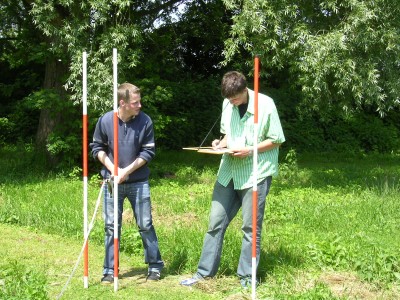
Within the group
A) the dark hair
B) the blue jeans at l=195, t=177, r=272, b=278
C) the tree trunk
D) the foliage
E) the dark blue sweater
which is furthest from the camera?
the tree trunk

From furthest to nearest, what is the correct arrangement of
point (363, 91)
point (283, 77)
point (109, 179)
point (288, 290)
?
point (283, 77) < point (363, 91) < point (109, 179) < point (288, 290)

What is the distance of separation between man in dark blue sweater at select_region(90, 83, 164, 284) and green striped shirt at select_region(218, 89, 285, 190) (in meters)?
0.80

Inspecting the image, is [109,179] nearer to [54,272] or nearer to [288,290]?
[54,272]

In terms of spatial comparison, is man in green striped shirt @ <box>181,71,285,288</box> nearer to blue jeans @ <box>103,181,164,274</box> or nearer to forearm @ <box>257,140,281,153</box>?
forearm @ <box>257,140,281,153</box>

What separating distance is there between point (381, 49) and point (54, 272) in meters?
7.95

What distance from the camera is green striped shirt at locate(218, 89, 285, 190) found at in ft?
19.7

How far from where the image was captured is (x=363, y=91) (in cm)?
1212

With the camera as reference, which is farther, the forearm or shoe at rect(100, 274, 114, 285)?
shoe at rect(100, 274, 114, 285)

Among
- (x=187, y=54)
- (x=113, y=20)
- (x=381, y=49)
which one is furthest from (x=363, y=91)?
(x=187, y=54)

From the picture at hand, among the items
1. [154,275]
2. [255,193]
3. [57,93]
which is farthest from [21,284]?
[57,93]

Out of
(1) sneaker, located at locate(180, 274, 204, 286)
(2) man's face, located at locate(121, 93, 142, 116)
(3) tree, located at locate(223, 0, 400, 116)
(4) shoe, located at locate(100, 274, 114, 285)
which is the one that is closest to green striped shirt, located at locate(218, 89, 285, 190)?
(2) man's face, located at locate(121, 93, 142, 116)

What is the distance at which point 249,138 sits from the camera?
6.10m

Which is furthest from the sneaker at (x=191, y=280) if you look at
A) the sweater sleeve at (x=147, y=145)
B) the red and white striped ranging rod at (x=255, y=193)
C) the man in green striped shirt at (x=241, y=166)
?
the sweater sleeve at (x=147, y=145)

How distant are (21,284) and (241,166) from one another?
228cm
